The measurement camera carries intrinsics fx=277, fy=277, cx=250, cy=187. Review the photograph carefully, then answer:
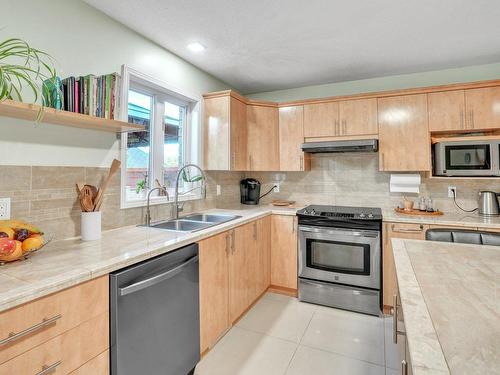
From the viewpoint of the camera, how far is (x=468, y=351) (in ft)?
2.03

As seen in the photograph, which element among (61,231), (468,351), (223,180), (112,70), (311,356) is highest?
(112,70)

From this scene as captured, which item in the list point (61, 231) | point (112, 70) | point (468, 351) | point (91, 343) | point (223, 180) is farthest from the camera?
point (223, 180)

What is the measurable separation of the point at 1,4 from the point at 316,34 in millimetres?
2003

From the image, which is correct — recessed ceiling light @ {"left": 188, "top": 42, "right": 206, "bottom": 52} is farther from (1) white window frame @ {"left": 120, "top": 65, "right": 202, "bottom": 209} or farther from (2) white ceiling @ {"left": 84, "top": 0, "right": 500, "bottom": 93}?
(1) white window frame @ {"left": 120, "top": 65, "right": 202, "bottom": 209}

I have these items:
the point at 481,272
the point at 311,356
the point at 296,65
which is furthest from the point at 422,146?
the point at 311,356

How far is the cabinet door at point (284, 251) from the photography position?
2959mm

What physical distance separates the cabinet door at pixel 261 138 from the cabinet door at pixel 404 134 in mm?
1171

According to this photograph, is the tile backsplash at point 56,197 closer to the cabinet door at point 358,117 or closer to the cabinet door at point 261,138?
the cabinet door at point 261,138

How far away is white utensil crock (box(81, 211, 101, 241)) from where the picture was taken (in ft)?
5.38

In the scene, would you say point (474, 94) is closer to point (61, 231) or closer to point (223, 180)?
point (223, 180)

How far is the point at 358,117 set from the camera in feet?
9.76

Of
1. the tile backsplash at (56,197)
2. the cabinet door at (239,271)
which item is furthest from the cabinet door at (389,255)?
the tile backsplash at (56,197)

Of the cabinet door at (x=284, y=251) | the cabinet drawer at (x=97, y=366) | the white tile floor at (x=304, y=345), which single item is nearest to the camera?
the cabinet drawer at (x=97, y=366)

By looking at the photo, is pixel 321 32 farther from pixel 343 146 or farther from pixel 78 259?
pixel 78 259
